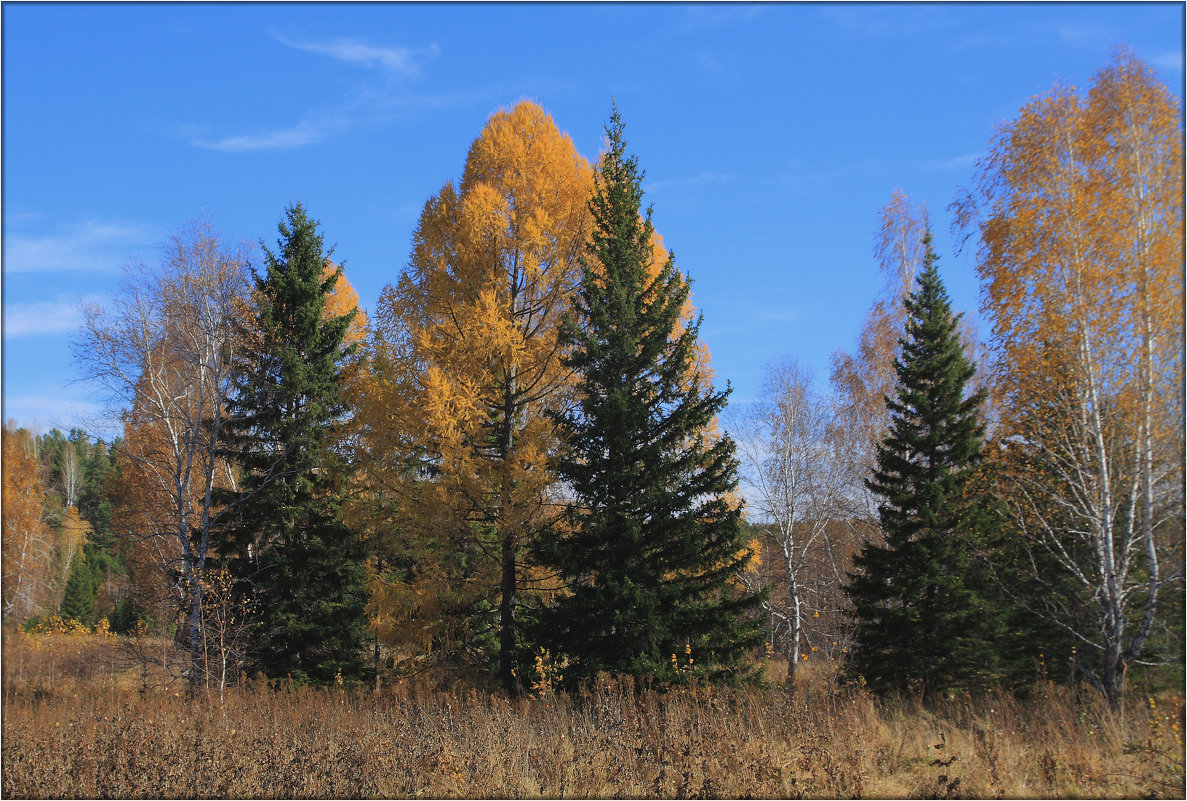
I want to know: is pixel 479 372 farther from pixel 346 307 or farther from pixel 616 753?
pixel 346 307

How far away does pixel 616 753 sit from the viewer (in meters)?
7.82

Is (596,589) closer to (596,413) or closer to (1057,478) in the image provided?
(596,413)

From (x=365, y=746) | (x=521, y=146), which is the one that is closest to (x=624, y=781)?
(x=365, y=746)

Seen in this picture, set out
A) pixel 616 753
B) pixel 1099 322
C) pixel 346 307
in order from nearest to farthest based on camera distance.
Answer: pixel 616 753, pixel 1099 322, pixel 346 307

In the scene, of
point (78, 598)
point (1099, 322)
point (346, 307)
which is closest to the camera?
point (1099, 322)

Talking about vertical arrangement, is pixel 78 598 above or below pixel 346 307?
below

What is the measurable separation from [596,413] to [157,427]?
18140mm

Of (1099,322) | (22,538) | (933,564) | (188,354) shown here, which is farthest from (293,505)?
(22,538)

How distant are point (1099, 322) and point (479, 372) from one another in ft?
30.9

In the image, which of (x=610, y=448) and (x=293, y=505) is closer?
(x=610, y=448)

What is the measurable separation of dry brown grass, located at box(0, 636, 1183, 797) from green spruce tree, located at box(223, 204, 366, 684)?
→ 679 centimetres

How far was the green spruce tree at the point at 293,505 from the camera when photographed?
54.4ft

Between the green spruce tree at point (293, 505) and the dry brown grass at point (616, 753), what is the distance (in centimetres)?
679

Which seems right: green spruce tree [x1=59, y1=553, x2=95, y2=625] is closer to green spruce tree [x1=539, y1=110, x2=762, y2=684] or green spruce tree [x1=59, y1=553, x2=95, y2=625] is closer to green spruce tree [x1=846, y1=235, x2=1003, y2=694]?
green spruce tree [x1=539, y1=110, x2=762, y2=684]
